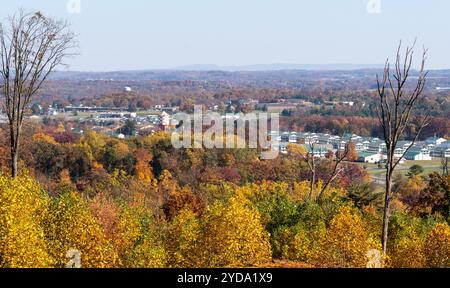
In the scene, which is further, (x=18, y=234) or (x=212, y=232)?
(x=212, y=232)

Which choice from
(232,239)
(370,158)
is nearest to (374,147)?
(370,158)

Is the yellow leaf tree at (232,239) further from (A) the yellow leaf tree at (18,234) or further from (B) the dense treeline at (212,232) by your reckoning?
(A) the yellow leaf tree at (18,234)

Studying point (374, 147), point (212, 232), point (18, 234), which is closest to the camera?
point (18, 234)

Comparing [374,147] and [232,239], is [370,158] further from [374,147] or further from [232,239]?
[232,239]

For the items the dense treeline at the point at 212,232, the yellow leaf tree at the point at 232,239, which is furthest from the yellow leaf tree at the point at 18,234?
the yellow leaf tree at the point at 232,239

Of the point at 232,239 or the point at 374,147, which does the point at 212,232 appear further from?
the point at 374,147

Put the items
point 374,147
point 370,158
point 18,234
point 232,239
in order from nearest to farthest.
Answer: point 18,234, point 232,239, point 370,158, point 374,147

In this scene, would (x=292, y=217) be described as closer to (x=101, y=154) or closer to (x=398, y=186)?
(x=398, y=186)

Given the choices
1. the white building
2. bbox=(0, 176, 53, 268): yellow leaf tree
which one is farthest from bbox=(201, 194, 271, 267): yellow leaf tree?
the white building

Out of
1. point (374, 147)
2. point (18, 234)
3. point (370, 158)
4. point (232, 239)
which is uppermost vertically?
point (18, 234)

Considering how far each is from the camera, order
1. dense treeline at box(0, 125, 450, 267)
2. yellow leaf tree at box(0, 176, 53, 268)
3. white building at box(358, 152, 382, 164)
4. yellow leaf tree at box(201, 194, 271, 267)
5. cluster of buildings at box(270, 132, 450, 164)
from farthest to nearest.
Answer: cluster of buildings at box(270, 132, 450, 164), white building at box(358, 152, 382, 164), yellow leaf tree at box(201, 194, 271, 267), dense treeline at box(0, 125, 450, 267), yellow leaf tree at box(0, 176, 53, 268)

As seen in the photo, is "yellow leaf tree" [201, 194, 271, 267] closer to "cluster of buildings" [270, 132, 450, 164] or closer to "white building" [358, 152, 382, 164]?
"cluster of buildings" [270, 132, 450, 164]

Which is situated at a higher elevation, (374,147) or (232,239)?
(232,239)
